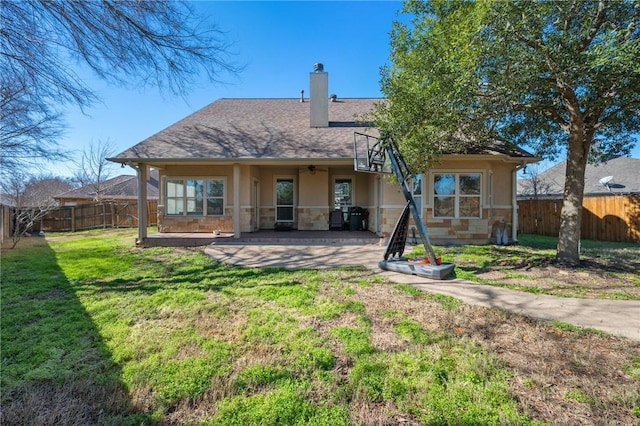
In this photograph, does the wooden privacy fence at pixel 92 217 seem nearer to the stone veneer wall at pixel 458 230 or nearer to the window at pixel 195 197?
the window at pixel 195 197

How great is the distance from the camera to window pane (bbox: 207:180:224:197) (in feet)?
38.0

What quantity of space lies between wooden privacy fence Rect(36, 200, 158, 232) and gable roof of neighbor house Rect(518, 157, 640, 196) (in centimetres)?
2683

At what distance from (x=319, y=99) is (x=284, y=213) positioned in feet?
16.2

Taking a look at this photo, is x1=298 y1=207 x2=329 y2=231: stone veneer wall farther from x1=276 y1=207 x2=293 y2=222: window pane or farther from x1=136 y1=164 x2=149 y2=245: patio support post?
x1=136 y1=164 x2=149 y2=245: patio support post

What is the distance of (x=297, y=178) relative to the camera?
12.9 meters

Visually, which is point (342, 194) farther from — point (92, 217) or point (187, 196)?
point (92, 217)

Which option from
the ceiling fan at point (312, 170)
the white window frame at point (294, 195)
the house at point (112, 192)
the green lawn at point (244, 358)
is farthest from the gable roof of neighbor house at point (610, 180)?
the house at point (112, 192)

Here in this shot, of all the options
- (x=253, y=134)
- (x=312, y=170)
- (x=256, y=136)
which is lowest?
(x=312, y=170)

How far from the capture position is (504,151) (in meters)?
9.73

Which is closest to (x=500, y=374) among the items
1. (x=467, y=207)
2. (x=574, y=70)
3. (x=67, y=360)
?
(x=67, y=360)

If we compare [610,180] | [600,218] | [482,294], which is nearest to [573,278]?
[482,294]

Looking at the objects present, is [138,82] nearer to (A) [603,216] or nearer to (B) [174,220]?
(B) [174,220]

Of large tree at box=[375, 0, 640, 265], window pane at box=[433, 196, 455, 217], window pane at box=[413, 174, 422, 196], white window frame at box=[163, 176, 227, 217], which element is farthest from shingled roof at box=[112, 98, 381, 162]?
window pane at box=[433, 196, 455, 217]

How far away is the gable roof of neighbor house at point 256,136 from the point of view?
9844mm
